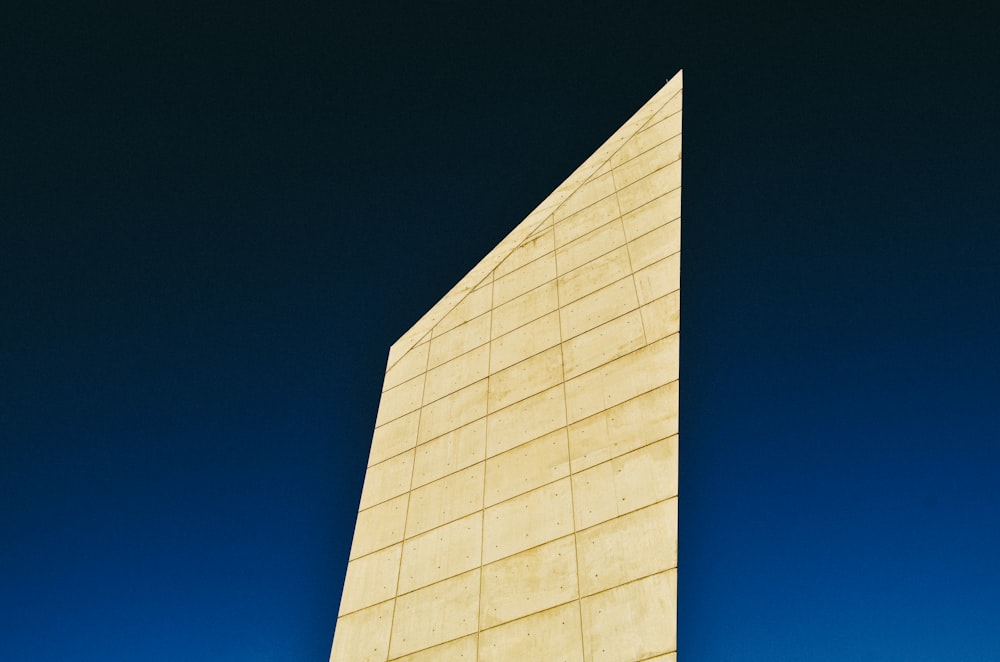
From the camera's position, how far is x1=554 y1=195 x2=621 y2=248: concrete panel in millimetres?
12259

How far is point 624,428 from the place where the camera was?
9.13 meters

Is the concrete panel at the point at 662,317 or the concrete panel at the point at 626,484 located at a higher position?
the concrete panel at the point at 662,317

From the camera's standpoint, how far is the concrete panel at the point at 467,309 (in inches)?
513

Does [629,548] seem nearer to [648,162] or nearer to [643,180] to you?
[643,180]

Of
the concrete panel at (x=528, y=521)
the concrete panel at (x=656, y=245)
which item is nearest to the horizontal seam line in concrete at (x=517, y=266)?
the concrete panel at (x=656, y=245)

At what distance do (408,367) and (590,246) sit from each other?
402cm

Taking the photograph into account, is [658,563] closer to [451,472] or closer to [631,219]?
[451,472]

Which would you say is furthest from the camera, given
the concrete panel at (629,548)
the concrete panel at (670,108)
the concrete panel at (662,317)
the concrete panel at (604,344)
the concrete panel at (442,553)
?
the concrete panel at (670,108)

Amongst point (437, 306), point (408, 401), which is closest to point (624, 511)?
point (408, 401)

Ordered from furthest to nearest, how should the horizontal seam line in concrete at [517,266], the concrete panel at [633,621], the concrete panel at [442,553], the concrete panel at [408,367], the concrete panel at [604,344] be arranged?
the concrete panel at [408,367], the horizontal seam line in concrete at [517,266], the concrete panel at [604,344], the concrete panel at [442,553], the concrete panel at [633,621]

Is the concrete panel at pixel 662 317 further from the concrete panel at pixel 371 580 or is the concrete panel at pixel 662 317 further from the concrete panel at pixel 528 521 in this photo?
the concrete panel at pixel 371 580

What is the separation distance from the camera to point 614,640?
7.55 metres

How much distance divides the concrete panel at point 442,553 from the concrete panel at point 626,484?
1581 millimetres

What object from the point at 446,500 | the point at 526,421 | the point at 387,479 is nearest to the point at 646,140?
the point at 526,421
